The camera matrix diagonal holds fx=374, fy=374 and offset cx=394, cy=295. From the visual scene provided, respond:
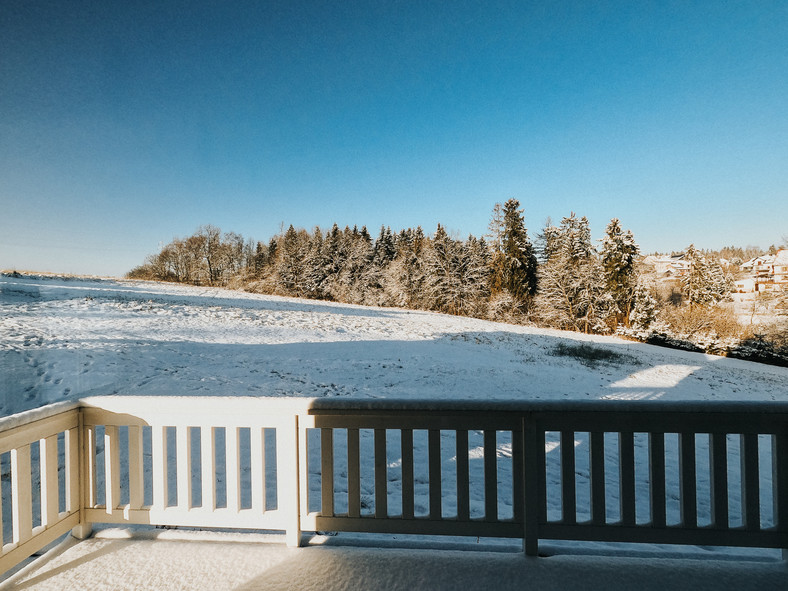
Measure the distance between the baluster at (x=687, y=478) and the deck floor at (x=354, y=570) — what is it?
196 millimetres

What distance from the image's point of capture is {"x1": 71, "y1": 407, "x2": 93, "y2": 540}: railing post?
1.38 meters

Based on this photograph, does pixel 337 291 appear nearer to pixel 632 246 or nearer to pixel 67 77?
pixel 632 246

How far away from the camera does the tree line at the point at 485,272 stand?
591 centimetres

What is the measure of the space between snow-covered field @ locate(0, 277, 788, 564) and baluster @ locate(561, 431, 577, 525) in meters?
1.05

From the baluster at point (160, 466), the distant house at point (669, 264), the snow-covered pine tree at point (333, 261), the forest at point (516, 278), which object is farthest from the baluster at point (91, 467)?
the snow-covered pine tree at point (333, 261)

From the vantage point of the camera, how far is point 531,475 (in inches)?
49.0

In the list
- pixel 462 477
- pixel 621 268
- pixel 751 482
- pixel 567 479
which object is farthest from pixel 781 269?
pixel 462 477

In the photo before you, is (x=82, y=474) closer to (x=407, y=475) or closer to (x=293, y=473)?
(x=293, y=473)

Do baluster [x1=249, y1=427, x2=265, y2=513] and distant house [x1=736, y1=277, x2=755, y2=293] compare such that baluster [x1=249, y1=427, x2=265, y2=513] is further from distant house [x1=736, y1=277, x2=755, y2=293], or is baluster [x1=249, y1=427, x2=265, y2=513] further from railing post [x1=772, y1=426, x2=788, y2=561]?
distant house [x1=736, y1=277, x2=755, y2=293]

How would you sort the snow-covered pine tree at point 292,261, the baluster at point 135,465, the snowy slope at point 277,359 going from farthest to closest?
the snow-covered pine tree at point 292,261, the snowy slope at point 277,359, the baluster at point 135,465

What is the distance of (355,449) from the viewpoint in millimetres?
1309

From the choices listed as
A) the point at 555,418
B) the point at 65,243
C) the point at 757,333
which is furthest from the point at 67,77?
the point at 757,333

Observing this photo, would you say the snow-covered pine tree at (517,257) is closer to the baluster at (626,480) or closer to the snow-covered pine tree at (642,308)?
the snow-covered pine tree at (642,308)

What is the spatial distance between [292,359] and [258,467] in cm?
353
